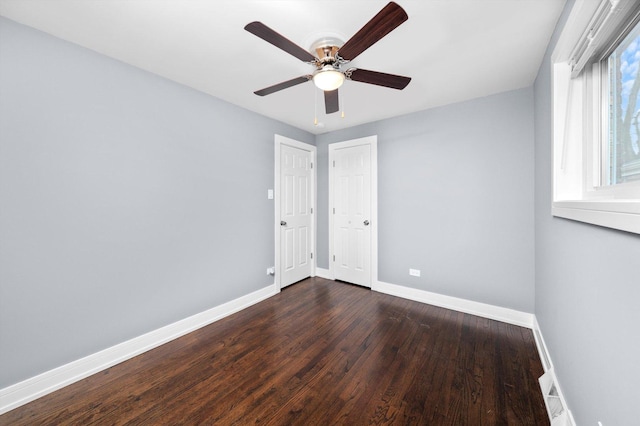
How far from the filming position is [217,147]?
2779 mm

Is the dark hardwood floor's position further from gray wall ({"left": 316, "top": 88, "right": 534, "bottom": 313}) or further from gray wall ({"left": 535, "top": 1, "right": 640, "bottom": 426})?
gray wall ({"left": 316, "top": 88, "right": 534, "bottom": 313})

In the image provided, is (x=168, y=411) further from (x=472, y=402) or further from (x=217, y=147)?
(x=217, y=147)

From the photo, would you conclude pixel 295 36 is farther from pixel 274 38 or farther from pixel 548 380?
pixel 548 380

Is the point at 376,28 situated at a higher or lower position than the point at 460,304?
higher

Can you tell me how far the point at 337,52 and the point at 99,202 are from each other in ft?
7.06

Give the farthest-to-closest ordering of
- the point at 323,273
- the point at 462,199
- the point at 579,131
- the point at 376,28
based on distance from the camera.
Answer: the point at 323,273 < the point at 462,199 < the point at 579,131 < the point at 376,28

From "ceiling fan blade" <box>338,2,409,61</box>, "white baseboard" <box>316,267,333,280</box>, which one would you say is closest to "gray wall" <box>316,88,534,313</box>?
"white baseboard" <box>316,267,333,280</box>

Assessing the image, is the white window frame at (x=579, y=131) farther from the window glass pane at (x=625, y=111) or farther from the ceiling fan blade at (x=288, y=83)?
the ceiling fan blade at (x=288, y=83)

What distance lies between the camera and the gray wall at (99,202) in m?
1.61

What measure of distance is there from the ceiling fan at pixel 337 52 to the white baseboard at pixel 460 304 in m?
2.52

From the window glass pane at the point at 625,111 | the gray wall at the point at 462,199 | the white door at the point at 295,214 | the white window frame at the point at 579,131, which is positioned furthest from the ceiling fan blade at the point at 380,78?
the white door at the point at 295,214

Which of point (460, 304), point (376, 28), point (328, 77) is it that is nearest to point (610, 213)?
point (376, 28)

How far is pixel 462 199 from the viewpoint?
2867 mm

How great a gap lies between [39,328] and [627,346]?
3.16m
